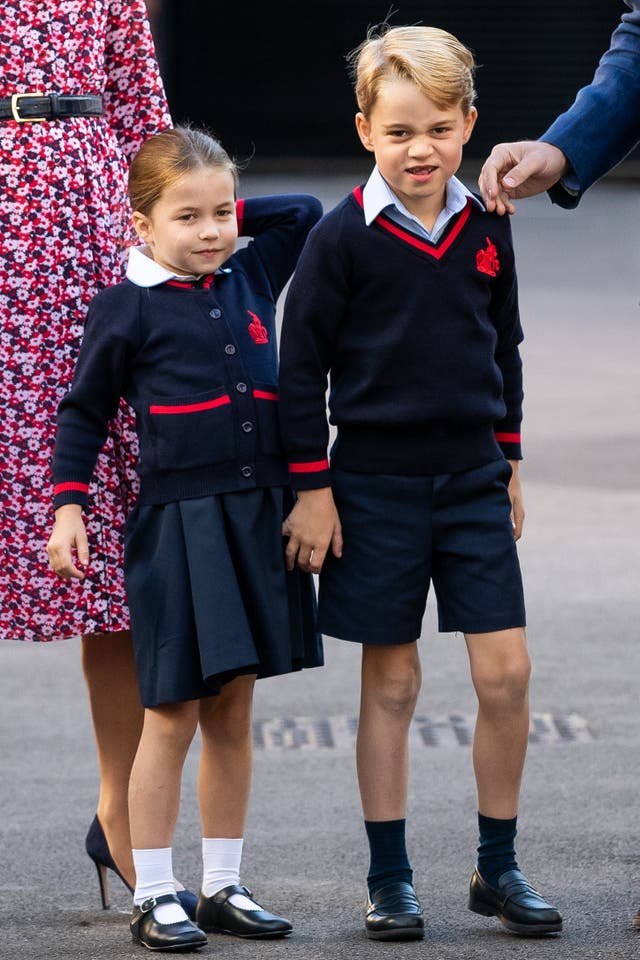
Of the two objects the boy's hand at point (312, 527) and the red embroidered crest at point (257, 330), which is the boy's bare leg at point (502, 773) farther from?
the red embroidered crest at point (257, 330)

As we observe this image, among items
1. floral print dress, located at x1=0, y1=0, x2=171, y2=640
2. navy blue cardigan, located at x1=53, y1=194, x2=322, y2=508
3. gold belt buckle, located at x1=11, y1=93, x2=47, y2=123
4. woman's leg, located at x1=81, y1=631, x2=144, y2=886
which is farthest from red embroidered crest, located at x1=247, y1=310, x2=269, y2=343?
woman's leg, located at x1=81, y1=631, x2=144, y2=886

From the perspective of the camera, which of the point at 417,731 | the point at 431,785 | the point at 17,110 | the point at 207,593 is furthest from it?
the point at 417,731

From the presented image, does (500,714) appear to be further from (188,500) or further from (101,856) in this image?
(101,856)

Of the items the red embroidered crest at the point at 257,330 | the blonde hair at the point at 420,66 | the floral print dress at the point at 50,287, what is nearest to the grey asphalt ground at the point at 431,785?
the floral print dress at the point at 50,287

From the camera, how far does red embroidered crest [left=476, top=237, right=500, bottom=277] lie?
3158 mm

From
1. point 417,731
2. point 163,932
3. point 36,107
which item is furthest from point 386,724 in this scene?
point 417,731

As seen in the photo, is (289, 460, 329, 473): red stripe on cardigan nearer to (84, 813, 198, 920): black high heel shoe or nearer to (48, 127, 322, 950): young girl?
(48, 127, 322, 950): young girl

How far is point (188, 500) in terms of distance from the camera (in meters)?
3.12

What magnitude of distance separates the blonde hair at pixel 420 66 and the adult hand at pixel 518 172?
122 mm

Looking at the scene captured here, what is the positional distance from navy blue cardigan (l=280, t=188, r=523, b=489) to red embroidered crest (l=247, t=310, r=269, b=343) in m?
0.06

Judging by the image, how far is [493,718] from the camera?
3.18 meters

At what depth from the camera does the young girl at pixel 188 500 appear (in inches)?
122

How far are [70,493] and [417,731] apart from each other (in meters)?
2.18

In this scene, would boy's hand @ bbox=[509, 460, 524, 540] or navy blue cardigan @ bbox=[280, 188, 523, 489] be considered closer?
navy blue cardigan @ bbox=[280, 188, 523, 489]
